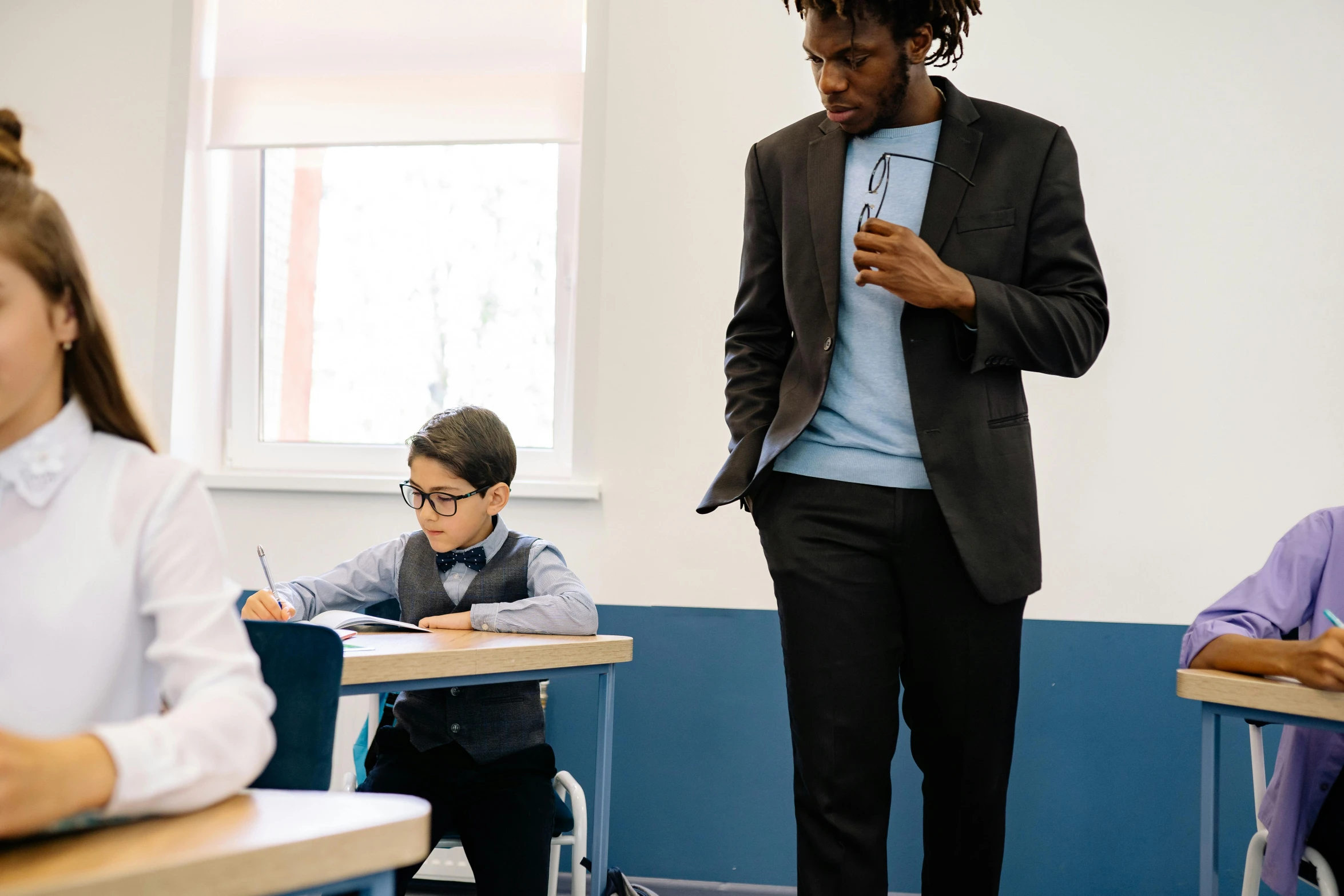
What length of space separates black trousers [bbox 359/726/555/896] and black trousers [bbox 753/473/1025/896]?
1.68ft

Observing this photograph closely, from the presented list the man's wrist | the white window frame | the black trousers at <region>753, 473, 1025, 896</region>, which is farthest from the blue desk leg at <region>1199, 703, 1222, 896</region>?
the white window frame

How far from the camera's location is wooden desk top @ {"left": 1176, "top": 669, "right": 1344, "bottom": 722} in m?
1.29

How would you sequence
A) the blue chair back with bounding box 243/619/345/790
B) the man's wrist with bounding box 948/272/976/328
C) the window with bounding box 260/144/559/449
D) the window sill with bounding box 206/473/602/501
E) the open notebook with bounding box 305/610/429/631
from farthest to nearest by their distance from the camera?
the window with bounding box 260/144/559/449, the window sill with bounding box 206/473/602/501, the open notebook with bounding box 305/610/429/631, the man's wrist with bounding box 948/272/976/328, the blue chair back with bounding box 243/619/345/790

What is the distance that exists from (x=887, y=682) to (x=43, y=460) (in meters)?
1.06

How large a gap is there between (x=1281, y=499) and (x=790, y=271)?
5.42 feet

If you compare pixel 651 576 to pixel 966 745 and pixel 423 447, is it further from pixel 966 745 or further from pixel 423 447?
pixel 966 745

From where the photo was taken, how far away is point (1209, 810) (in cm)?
150

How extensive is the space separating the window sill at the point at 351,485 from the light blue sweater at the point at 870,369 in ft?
4.17

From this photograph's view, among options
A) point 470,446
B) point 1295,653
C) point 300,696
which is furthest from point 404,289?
point 1295,653

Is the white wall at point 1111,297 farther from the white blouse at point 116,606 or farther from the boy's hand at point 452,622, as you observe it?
the white blouse at point 116,606

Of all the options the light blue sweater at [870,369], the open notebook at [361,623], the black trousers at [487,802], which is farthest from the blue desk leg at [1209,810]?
the open notebook at [361,623]

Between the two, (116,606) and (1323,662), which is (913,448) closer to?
(1323,662)

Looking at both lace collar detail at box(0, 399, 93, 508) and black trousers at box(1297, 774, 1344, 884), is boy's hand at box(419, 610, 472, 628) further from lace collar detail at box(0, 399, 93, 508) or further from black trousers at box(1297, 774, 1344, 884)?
black trousers at box(1297, 774, 1344, 884)

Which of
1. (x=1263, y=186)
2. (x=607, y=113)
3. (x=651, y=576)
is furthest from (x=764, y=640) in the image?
(x=1263, y=186)
